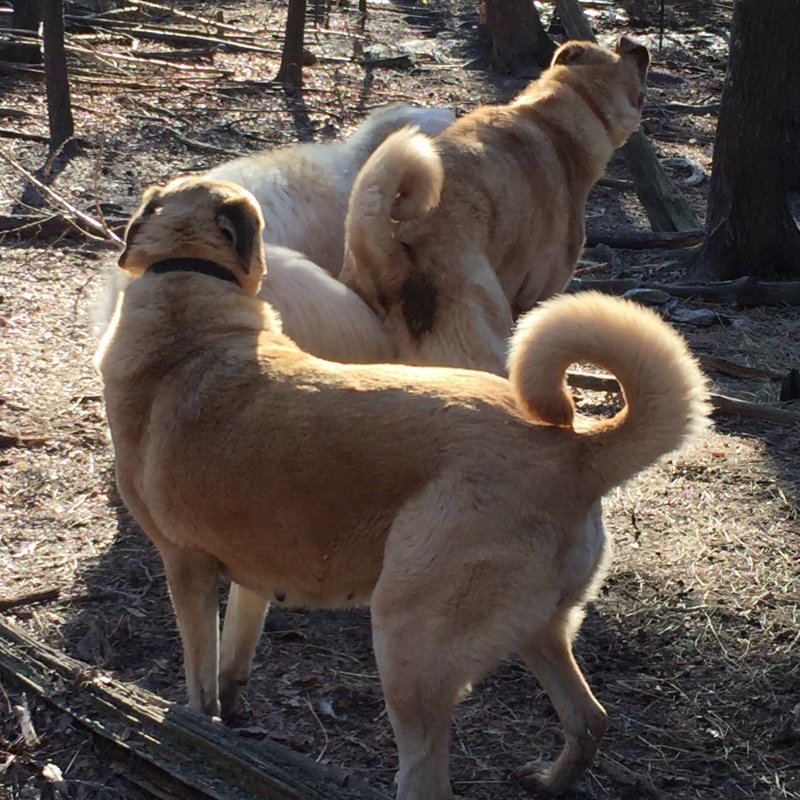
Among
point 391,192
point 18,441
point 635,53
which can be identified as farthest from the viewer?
point 635,53

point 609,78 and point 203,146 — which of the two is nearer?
point 609,78

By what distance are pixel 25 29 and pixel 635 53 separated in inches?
344

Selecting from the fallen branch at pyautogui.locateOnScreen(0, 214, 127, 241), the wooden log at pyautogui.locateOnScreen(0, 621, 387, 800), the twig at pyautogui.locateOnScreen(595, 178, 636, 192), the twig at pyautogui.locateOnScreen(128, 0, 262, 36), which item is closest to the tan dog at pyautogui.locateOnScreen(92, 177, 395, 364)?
the wooden log at pyautogui.locateOnScreen(0, 621, 387, 800)

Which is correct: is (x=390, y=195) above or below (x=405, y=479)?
above

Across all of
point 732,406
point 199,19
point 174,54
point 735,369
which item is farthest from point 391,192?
point 199,19

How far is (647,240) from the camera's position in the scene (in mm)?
9617

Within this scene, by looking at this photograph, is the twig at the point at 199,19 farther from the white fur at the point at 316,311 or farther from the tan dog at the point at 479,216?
the white fur at the point at 316,311

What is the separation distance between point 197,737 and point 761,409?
13.5ft

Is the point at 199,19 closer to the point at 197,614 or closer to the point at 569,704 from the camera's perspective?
the point at 197,614

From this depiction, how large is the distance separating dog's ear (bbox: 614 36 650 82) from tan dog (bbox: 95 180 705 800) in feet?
12.1

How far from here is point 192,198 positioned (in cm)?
384

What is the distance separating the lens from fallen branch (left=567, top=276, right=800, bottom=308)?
830 cm

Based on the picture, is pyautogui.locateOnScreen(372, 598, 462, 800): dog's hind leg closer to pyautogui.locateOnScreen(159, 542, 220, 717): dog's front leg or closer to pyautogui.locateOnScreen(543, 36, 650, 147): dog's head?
pyautogui.locateOnScreen(159, 542, 220, 717): dog's front leg

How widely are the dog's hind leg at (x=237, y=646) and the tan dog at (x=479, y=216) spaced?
1629mm
